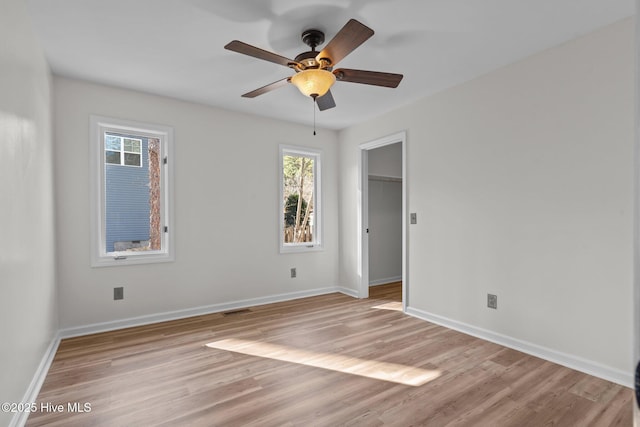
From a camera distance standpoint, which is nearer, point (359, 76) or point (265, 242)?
point (359, 76)

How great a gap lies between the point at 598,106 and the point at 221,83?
318 centimetres

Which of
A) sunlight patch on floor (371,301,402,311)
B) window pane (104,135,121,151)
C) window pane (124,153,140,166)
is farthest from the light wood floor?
window pane (104,135,121,151)

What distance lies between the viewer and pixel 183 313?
3709 millimetres

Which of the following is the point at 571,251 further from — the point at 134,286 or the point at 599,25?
the point at 134,286

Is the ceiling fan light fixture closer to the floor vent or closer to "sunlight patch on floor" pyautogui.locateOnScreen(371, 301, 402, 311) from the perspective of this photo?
the floor vent

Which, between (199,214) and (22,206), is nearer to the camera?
(22,206)

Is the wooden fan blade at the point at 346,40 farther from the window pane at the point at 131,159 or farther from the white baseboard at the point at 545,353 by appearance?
the white baseboard at the point at 545,353

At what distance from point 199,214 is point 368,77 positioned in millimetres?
2520

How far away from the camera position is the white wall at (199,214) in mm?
3154

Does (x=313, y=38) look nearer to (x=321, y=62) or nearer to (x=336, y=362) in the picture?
(x=321, y=62)

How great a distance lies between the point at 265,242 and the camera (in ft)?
14.2

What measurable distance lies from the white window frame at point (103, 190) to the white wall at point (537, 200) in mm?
2816

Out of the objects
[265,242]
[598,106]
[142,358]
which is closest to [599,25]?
[598,106]

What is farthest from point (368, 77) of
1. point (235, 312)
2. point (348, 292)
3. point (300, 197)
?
point (348, 292)
